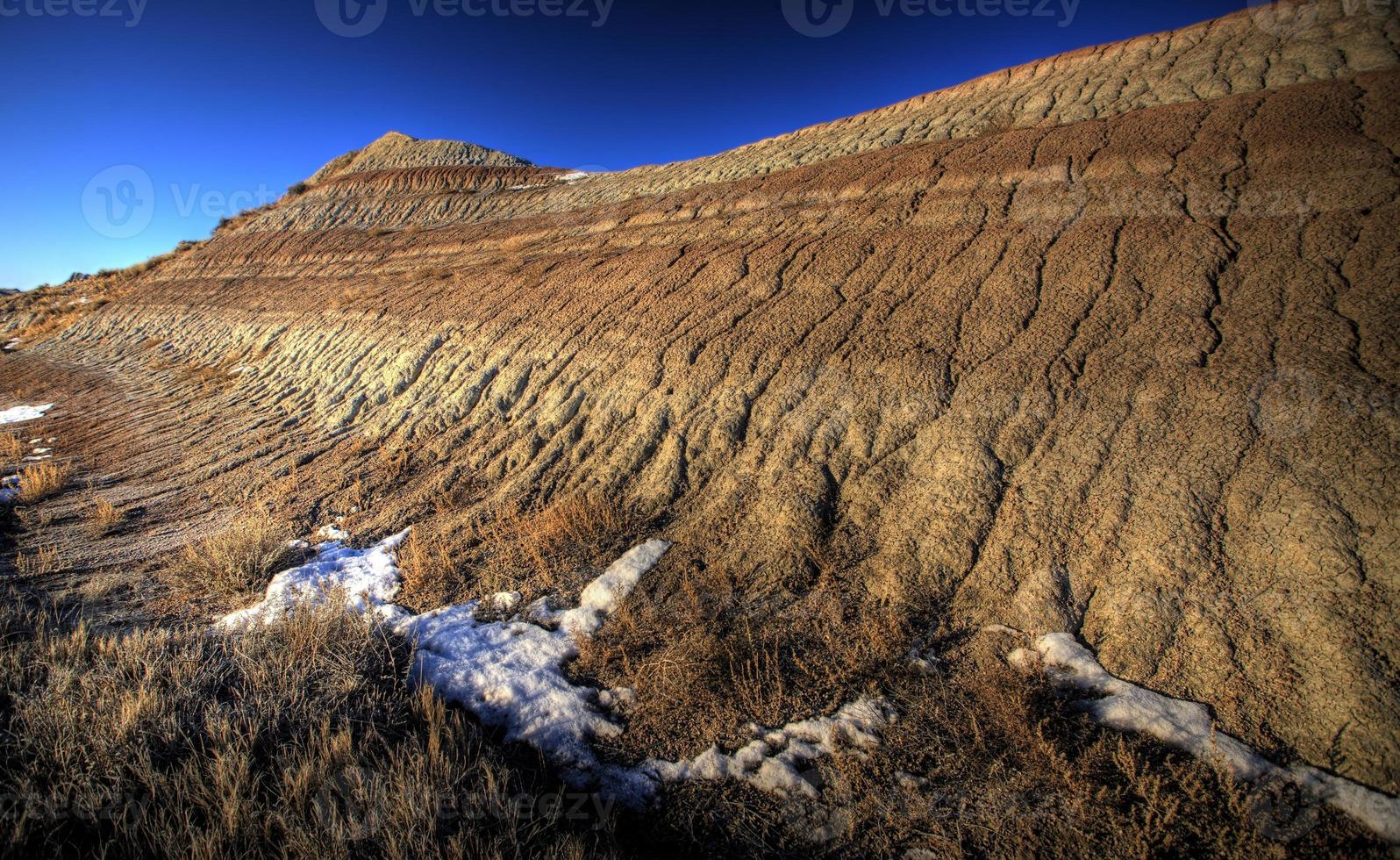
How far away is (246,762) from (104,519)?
6215mm

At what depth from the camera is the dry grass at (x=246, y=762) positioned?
2406mm

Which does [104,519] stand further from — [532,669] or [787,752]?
[787,752]

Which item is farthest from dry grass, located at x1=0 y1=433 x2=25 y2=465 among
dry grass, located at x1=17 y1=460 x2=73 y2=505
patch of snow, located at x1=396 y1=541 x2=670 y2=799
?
patch of snow, located at x1=396 y1=541 x2=670 y2=799

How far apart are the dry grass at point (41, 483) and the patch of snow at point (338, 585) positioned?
499 centimetres

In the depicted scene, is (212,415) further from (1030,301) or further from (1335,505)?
(1335,505)

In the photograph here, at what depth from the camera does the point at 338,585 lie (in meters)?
4.60

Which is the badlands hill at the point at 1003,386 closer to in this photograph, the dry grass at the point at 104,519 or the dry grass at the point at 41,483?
the dry grass at the point at 104,519

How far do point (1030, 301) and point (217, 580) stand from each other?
8033 mm

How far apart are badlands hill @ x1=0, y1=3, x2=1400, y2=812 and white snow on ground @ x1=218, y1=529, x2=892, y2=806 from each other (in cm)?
80

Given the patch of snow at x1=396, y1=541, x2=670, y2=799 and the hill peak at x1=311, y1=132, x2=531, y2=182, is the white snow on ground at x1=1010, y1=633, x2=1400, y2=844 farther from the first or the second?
the hill peak at x1=311, y1=132, x2=531, y2=182

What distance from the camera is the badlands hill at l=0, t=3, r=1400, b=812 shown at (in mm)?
3338

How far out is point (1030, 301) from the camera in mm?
5340

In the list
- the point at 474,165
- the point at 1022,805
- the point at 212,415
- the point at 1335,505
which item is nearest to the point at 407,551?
the point at 1022,805

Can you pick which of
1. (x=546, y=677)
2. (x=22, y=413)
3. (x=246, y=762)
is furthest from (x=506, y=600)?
(x=22, y=413)
